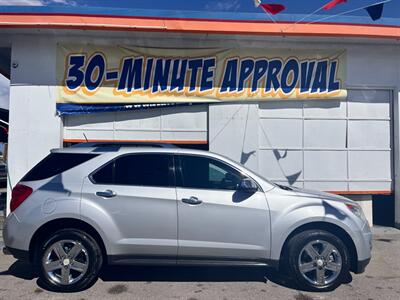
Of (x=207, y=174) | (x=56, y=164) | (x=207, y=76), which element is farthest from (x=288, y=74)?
(x=56, y=164)

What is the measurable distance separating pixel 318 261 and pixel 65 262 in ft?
10.3

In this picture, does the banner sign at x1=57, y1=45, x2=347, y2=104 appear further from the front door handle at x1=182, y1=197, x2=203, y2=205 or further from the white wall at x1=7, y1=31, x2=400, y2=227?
the front door handle at x1=182, y1=197, x2=203, y2=205

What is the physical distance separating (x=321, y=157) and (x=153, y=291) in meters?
5.30

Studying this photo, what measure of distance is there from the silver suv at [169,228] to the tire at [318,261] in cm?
1

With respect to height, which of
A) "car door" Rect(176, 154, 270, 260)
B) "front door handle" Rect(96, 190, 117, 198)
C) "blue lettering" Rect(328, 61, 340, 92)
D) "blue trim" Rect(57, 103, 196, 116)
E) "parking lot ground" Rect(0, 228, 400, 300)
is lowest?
"parking lot ground" Rect(0, 228, 400, 300)

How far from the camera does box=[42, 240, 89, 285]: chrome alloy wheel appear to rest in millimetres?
4504

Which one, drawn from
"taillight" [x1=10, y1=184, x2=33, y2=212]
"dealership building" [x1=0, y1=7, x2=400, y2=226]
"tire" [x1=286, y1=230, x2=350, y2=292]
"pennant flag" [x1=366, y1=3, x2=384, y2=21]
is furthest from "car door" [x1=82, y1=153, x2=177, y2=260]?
"pennant flag" [x1=366, y1=3, x2=384, y2=21]

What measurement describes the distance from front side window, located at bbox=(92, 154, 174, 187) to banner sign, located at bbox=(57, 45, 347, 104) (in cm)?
353

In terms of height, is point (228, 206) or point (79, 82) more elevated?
point (79, 82)

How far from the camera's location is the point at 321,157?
836 centimetres

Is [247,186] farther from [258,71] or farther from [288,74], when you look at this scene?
[288,74]

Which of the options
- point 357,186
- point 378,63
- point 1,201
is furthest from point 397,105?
point 1,201

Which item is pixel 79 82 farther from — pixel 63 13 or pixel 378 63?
pixel 378 63

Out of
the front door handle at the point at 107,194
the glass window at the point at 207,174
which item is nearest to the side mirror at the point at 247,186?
the glass window at the point at 207,174
